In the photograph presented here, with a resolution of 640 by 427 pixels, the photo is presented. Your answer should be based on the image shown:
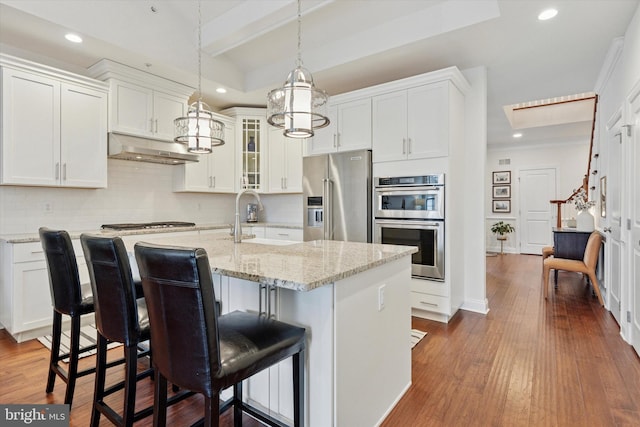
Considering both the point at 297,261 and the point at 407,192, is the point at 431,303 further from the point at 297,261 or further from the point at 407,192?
the point at 297,261

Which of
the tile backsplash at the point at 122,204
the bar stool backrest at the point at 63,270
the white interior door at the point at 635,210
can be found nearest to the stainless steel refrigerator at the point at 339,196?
the tile backsplash at the point at 122,204

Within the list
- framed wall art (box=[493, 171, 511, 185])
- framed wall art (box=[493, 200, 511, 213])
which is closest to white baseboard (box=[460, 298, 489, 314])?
framed wall art (box=[493, 200, 511, 213])

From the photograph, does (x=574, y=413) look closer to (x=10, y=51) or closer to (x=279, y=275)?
(x=279, y=275)

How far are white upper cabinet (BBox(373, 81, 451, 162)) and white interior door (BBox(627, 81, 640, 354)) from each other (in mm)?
1376

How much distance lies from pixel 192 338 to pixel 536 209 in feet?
29.2

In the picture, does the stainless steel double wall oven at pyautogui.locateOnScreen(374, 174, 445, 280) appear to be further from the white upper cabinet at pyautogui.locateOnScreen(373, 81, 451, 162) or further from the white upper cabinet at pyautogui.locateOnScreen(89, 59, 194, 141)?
the white upper cabinet at pyautogui.locateOnScreen(89, 59, 194, 141)

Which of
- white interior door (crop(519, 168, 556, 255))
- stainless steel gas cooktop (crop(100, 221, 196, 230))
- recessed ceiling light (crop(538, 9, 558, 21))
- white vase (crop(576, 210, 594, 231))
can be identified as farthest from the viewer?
white interior door (crop(519, 168, 556, 255))

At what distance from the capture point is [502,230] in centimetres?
796

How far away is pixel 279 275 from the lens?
4.52 feet

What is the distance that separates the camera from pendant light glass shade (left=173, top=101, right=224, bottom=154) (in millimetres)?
2398

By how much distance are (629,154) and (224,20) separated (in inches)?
155

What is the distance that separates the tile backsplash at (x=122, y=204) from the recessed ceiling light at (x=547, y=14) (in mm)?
3714

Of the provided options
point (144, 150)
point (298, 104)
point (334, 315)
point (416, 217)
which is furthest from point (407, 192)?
point (144, 150)

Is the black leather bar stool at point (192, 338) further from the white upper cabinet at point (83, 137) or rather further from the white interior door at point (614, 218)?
the white interior door at point (614, 218)
